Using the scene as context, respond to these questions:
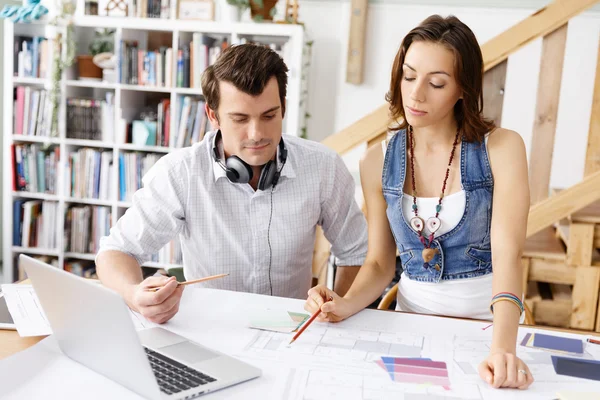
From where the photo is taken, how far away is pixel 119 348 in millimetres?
979

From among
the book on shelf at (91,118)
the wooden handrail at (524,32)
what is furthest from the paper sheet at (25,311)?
the book on shelf at (91,118)

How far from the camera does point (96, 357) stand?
1.05 m

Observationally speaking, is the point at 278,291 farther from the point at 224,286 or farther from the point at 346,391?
the point at 346,391

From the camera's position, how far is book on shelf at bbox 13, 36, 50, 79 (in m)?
3.70

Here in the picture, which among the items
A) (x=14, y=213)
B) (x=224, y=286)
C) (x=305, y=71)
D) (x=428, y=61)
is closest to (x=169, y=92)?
(x=305, y=71)

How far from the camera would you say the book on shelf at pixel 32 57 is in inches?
146

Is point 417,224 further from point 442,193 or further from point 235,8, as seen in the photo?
point 235,8

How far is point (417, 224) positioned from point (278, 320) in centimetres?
44

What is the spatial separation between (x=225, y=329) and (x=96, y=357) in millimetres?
305

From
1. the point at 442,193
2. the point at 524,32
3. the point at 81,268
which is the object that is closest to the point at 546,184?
the point at 524,32

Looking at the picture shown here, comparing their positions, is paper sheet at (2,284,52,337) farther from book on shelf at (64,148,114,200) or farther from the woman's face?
book on shelf at (64,148,114,200)

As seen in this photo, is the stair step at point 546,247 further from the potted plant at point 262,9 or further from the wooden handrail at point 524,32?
the potted plant at point 262,9

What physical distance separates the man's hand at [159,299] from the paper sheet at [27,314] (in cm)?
3

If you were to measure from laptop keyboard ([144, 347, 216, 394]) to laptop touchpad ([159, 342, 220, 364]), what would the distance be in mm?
21
